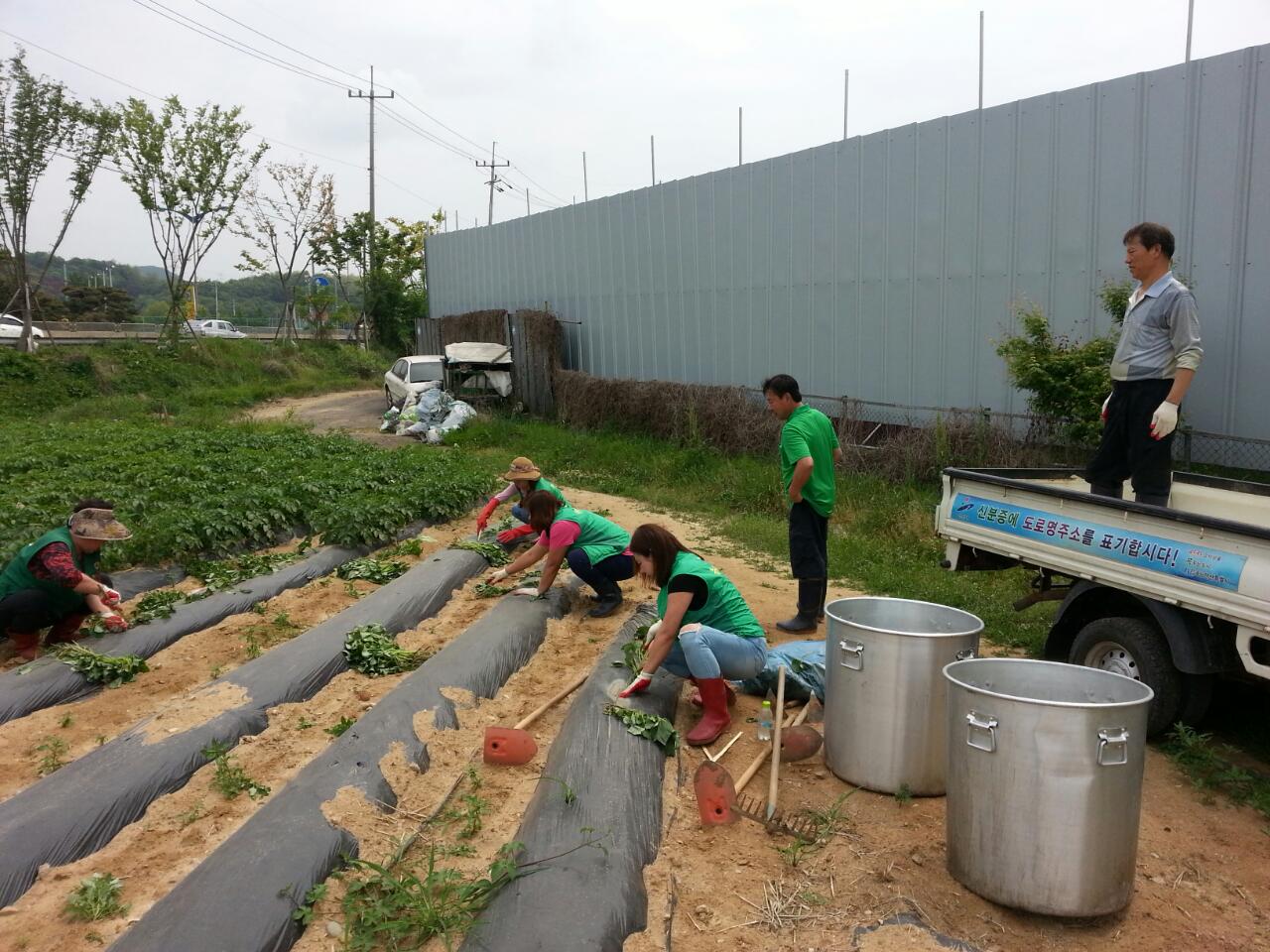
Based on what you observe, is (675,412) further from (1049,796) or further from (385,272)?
(385,272)

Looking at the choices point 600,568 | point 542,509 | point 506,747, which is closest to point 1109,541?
point 506,747

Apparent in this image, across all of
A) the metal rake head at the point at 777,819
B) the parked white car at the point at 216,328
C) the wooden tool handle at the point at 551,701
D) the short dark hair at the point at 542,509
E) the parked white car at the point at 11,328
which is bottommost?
the metal rake head at the point at 777,819

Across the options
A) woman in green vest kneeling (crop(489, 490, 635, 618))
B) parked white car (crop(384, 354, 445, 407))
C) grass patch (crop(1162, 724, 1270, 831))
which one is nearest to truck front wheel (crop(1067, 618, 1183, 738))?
grass patch (crop(1162, 724, 1270, 831))

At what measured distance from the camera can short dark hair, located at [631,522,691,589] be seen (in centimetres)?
477

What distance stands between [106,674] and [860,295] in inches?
396

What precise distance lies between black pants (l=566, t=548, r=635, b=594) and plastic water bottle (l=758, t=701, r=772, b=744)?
6.15 feet

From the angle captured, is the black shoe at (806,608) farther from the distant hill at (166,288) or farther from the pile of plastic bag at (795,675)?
the distant hill at (166,288)

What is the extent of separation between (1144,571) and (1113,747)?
1641 mm

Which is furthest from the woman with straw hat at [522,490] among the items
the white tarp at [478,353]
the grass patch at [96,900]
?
the white tarp at [478,353]

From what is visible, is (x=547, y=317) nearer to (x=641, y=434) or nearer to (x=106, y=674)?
(x=641, y=434)

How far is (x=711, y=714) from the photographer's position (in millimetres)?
4762

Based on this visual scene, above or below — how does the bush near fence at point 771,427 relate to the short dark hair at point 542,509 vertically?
above

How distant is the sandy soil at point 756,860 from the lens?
3193mm

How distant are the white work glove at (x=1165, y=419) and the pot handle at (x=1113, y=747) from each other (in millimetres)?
2257
